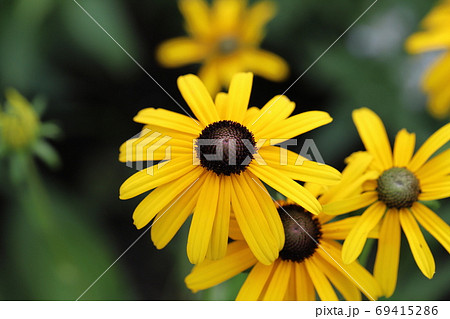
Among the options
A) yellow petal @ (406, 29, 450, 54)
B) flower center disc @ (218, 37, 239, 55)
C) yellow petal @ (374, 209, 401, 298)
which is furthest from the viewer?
flower center disc @ (218, 37, 239, 55)

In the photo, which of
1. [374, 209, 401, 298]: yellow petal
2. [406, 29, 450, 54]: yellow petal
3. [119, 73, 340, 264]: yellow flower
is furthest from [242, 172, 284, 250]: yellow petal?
[406, 29, 450, 54]: yellow petal

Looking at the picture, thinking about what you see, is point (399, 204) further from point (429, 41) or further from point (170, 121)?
point (429, 41)

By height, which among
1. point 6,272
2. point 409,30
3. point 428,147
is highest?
point 409,30

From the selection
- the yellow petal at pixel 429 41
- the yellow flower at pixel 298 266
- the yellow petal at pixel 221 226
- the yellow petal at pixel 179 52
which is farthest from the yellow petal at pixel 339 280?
the yellow petal at pixel 179 52

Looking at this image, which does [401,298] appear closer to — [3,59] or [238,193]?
[238,193]

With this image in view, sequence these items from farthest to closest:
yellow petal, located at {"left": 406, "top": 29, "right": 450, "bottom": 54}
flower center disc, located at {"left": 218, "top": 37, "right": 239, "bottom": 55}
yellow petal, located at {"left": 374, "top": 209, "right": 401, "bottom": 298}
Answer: flower center disc, located at {"left": 218, "top": 37, "right": 239, "bottom": 55} < yellow petal, located at {"left": 406, "top": 29, "right": 450, "bottom": 54} < yellow petal, located at {"left": 374, "top": 209, "right": 401, "bottom": 298}

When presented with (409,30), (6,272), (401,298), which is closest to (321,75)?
(409,30)

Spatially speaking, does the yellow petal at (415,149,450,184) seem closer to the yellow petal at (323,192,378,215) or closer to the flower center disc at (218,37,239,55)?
the yellow petal at (323,192,378,215)
